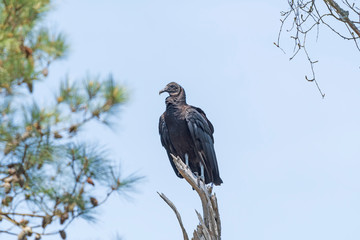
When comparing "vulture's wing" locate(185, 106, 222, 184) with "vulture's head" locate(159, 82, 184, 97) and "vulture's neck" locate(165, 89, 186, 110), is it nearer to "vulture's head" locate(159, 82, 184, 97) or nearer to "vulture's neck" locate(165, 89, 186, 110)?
"vulture's neck" locate(165, 89, 186, 110)

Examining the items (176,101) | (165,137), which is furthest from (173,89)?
(165,137)

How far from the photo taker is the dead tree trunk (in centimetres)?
516

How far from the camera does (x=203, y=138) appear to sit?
20.4ft

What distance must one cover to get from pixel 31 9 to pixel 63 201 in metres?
1.01

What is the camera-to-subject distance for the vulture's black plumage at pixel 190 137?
617cm

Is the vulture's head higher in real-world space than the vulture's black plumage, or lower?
higher

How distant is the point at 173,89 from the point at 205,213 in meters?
1.70

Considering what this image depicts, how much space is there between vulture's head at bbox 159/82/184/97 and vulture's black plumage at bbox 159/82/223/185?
122 mm

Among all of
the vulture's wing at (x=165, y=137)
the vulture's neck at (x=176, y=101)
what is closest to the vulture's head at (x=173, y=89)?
the vulture's neck at (x=176, y=101)

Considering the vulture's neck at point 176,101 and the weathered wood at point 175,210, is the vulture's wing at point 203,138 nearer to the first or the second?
the vulture's neck at point 176,101

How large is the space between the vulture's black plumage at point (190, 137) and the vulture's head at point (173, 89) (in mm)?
122

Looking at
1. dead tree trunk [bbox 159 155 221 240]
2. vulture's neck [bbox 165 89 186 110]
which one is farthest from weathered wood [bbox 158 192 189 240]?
vulture's neck [bbox 165 89 186 110]

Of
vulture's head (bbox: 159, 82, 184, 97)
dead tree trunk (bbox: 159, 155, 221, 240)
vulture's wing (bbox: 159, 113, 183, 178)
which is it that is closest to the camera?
dead tree trunk (bbox: 159, 155, 221, 240)

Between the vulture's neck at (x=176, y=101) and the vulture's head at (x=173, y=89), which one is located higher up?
the vulture's head at (x=173, y=89)
